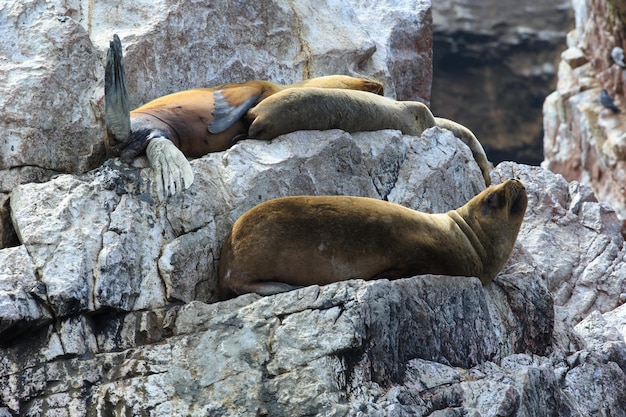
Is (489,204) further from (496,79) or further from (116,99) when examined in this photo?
(496,79)

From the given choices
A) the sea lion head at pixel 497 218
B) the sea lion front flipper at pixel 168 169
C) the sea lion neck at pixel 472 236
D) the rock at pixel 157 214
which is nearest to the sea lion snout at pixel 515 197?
the sea lion head at pixel 497 218

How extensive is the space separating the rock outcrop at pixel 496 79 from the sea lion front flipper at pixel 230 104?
22913 millimetres

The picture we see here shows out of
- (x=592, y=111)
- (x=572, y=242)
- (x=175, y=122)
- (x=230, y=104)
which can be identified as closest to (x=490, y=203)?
(x=230, y=104)

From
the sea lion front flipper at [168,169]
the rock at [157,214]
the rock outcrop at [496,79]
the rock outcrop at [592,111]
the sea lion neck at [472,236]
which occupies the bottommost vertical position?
the rock outcrop at [496,79]

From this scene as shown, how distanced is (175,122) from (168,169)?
2.86 ft

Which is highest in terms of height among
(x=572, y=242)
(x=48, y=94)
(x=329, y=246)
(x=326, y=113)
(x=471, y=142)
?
(x=48, y=94)

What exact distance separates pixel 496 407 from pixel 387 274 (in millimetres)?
1253

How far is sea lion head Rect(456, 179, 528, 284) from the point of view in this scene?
24.1ft

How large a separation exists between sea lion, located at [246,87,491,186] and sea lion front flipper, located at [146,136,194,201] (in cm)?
85

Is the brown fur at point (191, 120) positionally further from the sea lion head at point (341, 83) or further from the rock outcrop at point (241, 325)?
the sea lion head at point (341, 83)

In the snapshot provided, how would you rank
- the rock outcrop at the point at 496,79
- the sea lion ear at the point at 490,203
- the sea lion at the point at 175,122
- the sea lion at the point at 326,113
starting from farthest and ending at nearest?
the rock outcrop at the point at 496,79
the sea lion at the point at 326,113
the sea lion ear at the point at 490,203
the sea lion at the point at 175,122

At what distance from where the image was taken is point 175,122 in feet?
25.7

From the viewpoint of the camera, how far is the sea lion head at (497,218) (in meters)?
7.34

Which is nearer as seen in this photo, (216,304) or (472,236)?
(216,304)
